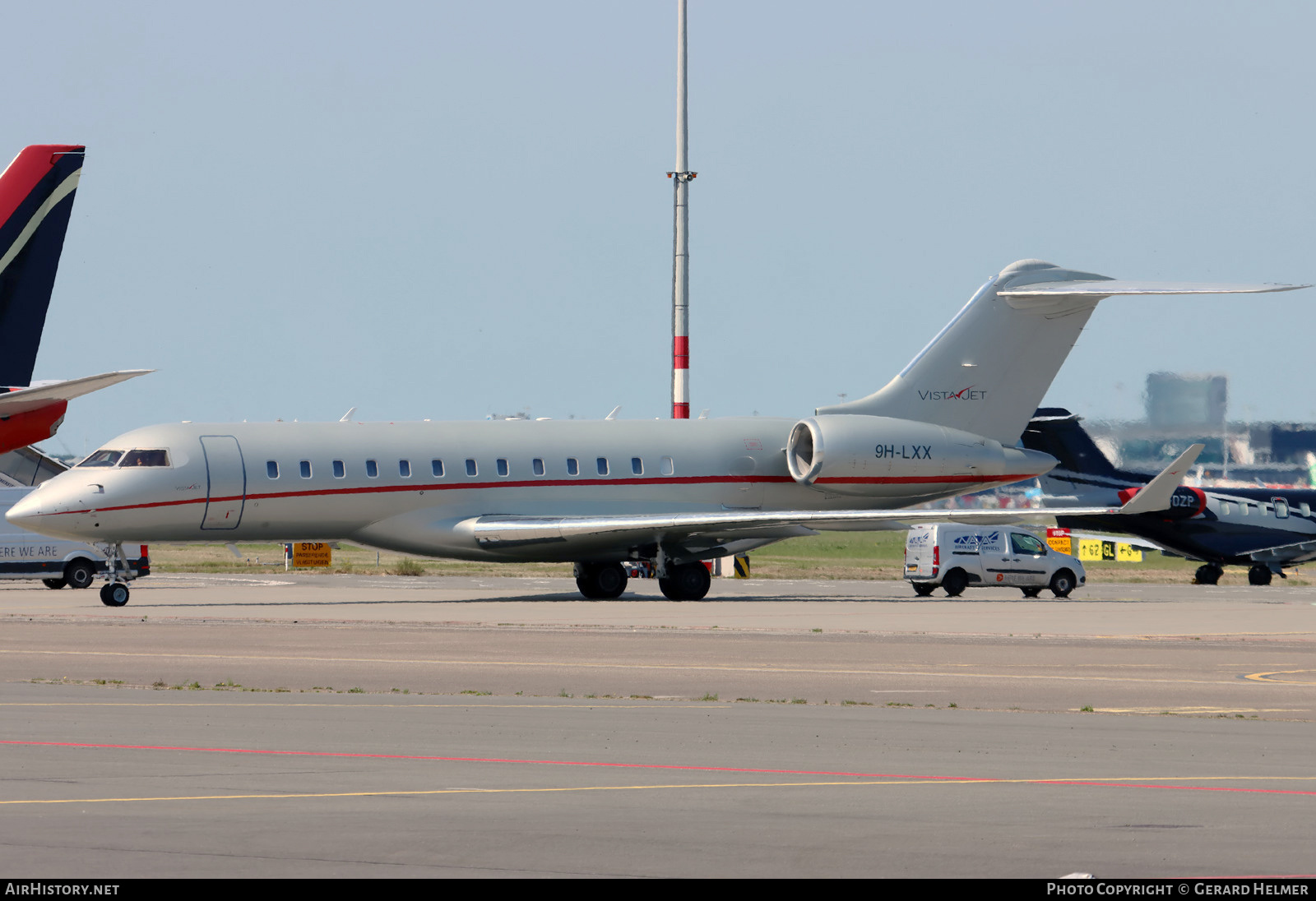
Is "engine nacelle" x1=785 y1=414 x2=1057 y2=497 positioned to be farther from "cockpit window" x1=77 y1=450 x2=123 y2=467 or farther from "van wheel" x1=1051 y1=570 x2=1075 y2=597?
"cockpit window" x1=77 y1=450 x2=123 y2=467

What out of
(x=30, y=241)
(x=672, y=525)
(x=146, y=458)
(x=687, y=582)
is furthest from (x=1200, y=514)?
(x=30, y=241)

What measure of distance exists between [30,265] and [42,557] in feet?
62.8

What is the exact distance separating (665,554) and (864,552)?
4949 cm

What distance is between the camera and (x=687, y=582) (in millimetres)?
44406

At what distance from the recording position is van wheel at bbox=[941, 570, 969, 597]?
46.8 metres

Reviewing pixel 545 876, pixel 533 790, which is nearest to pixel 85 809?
pixel 533 790

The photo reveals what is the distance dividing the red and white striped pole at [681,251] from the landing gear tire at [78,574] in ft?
54.7

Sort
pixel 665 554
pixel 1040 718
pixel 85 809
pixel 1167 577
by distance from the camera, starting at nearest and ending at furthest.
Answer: pixel 85 809 → pixel 1040 718 → pixel 665 554 → pixel 1167 577

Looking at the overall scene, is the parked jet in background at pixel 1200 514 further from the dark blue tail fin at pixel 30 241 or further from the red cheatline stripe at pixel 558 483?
the dark blue tail fin at pixel 30 241

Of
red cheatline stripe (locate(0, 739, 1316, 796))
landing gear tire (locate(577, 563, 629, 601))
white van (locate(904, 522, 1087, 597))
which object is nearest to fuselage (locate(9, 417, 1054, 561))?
landing gear tire (locate(577, 563, 629, 601))

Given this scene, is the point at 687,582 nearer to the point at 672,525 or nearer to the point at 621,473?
the point at 672,525

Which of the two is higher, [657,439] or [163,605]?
[657,439]

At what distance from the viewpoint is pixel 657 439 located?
4600 cm

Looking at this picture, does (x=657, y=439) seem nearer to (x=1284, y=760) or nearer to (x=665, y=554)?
(x=665, y=554)
